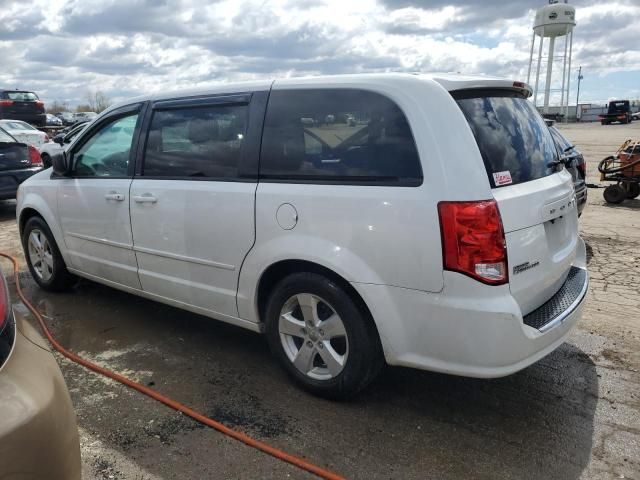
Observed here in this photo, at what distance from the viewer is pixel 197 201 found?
3461 mm

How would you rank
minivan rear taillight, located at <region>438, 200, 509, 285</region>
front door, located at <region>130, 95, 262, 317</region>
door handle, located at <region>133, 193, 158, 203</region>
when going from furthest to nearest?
door handle, located at <region>133, 193, 158, 203</region> → front door, located at <region>130, 95, 262, 317</region> → minivan rear taillight, located at <region>438, 200, 509, 285</region>

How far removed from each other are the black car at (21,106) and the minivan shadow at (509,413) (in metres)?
26.5

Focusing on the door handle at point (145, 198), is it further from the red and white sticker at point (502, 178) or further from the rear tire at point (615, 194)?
the rear tire at point (615, 194)

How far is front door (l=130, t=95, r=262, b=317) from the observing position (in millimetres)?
3309

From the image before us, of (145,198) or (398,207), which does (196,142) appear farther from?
(398,207)

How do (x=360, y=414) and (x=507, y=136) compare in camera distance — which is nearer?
(x=507, y=136)

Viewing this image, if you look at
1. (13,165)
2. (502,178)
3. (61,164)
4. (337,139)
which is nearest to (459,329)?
(502,178)

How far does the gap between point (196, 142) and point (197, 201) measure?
0.42 metres

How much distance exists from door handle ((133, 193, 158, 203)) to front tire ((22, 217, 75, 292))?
5.10ft

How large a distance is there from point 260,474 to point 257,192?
4.96 ft

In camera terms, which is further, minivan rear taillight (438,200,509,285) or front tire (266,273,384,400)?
front tire (266,273,384,400)

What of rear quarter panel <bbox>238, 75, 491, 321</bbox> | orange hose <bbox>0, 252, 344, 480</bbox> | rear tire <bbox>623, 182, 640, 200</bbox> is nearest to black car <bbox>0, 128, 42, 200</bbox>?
orange hose <bbox>0, 252, 344, 480</bbox>

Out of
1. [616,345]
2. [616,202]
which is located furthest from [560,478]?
[616,202]

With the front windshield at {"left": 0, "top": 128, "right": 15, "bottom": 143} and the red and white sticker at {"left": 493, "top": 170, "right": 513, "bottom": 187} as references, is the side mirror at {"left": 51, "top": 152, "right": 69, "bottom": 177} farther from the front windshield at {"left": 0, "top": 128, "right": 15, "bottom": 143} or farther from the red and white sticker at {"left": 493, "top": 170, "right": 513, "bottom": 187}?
the front windshield at {"left": 0, "top": 128, "right": 15, "bottom": 143}
